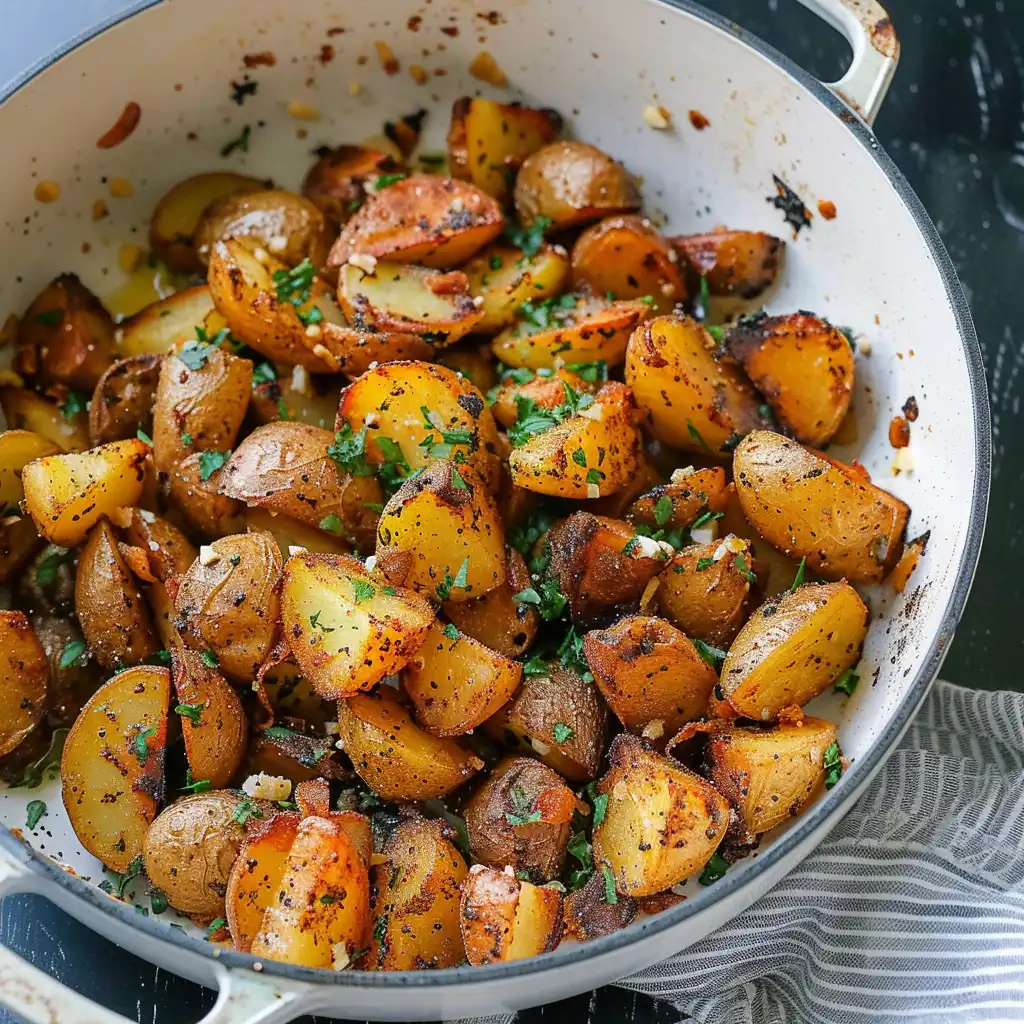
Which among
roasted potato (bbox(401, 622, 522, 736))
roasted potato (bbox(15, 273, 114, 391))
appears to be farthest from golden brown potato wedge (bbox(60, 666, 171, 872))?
roasted potato (bbox(15, 273, 114, 391))

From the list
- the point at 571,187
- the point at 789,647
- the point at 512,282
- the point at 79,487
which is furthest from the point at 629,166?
the point at 79,487

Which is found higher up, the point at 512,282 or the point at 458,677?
the point at 512,282

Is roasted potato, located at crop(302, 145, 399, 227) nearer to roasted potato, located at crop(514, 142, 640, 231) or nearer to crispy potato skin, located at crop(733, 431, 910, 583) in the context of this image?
roasted potato, located at crop(514, 142, 640, 231)

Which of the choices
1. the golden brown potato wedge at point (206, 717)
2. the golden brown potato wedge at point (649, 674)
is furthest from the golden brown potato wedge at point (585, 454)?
the golden brown potato wedge at point (206, 717)

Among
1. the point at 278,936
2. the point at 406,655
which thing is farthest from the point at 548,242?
the point at 278,936

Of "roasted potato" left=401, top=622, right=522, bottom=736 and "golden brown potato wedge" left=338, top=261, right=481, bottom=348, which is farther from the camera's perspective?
"golden brown potato wedge" left=338, top=261, right=481, bottom=348

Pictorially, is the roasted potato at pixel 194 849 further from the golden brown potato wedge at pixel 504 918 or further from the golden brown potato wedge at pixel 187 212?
the golden brown potato wedge at pixel 187 212

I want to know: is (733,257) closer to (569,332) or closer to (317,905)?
(569,332)
